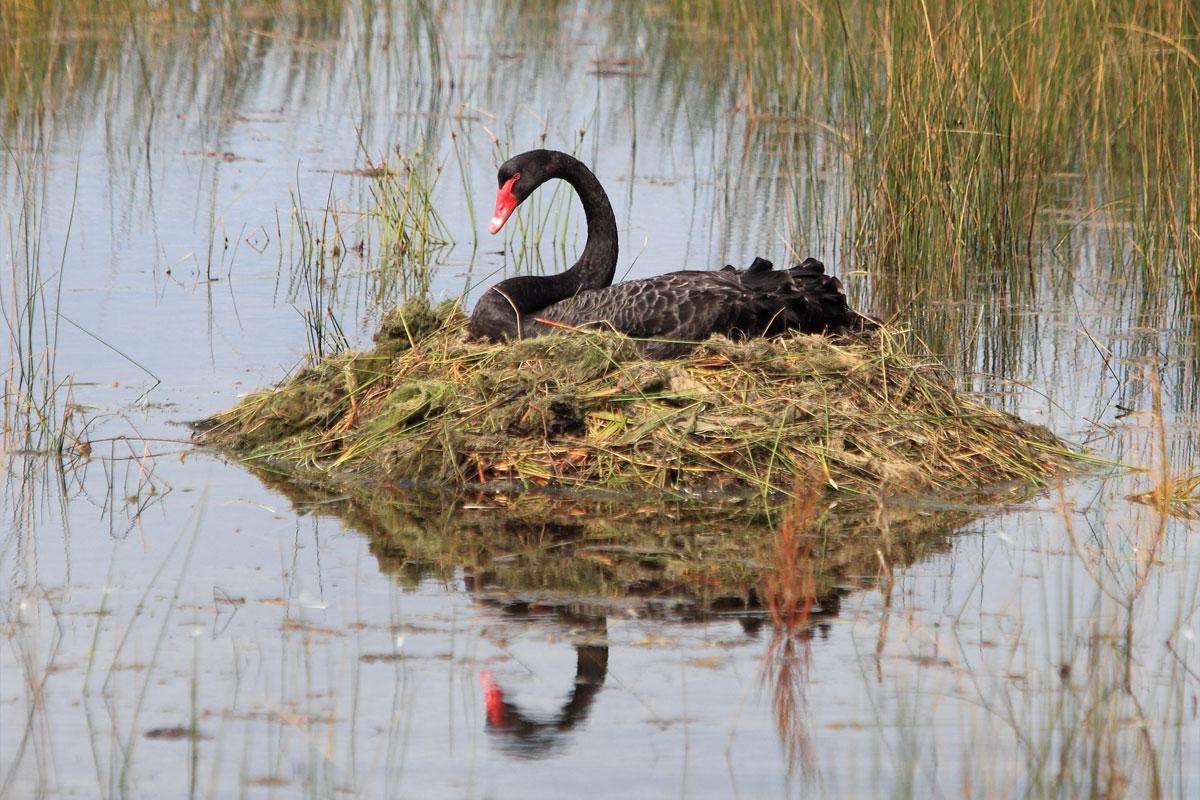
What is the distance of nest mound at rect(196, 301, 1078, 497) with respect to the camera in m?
6.27

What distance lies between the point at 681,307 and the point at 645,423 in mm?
767

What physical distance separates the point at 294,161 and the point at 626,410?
609 cm

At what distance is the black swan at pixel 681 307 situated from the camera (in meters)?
6.95

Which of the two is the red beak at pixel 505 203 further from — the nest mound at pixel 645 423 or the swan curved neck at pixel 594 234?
the nest mound at pixel 645 423

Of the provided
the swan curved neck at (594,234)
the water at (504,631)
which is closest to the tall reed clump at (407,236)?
the water at (504,631)

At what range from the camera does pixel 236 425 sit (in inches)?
272

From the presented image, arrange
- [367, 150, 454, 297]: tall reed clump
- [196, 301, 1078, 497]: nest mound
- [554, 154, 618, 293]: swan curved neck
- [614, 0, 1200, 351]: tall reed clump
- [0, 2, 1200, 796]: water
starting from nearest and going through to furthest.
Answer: [0, 2, 1200, 796]: water → [196, 301, 1078, 497]: nest mound → [554, 154, 618, 293]: swan curved neck → [614, 0, 1200, 351]: tall reed clump → [367, 150, 454, 297]: tall reed clump

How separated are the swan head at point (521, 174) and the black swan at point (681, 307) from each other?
0.01m

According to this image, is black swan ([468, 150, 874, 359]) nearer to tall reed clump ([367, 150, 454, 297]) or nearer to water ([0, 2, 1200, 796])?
water ([0, 2, 1200, 796])

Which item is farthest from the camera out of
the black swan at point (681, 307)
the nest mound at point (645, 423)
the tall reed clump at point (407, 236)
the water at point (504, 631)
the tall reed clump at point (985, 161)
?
the tall reed clump at point (407, 236)

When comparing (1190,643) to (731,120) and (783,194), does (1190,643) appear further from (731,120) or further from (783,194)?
(731,120)

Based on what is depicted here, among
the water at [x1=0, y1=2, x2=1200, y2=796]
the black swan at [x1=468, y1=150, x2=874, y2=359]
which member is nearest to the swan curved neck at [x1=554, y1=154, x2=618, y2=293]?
the black swan at [x1=468, y1=150, x2=874, y2=359]

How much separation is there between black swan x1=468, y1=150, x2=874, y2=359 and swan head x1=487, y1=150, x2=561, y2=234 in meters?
0.01

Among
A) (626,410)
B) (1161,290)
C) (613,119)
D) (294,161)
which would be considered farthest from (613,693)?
(613,119)
